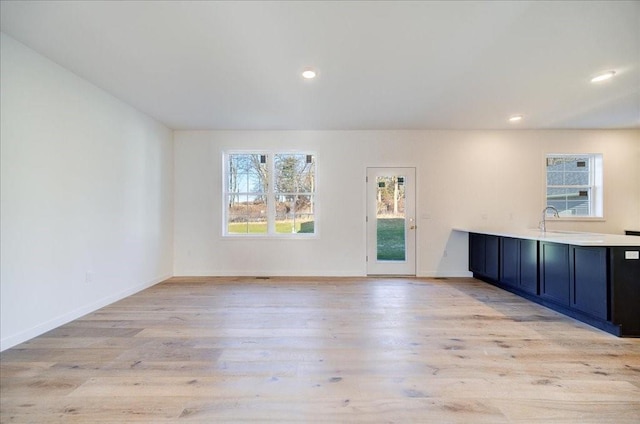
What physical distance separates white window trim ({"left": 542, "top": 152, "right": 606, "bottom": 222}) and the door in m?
2.42

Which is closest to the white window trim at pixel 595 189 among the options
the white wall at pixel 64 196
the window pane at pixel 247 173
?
the window pane at pixel 247 173

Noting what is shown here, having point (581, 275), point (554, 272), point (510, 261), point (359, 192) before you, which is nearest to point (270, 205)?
point (359, 192)

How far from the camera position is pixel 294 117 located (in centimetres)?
460

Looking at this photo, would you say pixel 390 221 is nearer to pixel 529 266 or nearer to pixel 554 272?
pixel 529 266

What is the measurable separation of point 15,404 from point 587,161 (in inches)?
318

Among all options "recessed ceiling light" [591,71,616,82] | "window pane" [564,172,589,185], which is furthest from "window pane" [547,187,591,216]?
"recessed ceiling light" [591,71,616,82]

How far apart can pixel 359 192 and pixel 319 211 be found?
84cm

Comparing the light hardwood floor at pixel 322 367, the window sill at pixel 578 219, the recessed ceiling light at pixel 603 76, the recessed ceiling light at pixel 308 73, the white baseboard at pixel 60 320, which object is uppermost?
the recessed ceiling light at pixel 603 76

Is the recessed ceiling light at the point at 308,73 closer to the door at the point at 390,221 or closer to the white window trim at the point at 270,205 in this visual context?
the white window trim at the point at 270,205

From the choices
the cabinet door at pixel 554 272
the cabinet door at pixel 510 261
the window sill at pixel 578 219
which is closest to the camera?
the cabinet door at pixel 554 272

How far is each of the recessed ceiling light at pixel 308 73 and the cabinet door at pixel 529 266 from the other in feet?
11.5

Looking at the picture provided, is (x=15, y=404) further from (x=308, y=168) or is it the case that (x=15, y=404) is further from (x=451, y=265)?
(x=451, y=265)

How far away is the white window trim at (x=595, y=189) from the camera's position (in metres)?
5.20

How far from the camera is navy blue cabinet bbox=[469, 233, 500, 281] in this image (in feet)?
15.0
